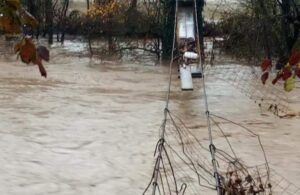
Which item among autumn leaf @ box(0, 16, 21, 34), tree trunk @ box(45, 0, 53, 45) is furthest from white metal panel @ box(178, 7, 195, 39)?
autumn leaf @ box(0, 16, 21, 34)

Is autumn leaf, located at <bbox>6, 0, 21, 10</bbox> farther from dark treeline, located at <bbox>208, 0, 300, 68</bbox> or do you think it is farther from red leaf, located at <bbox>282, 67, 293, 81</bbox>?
dark treeline, located at <bbox>208, 0, 300, 68</bbox>

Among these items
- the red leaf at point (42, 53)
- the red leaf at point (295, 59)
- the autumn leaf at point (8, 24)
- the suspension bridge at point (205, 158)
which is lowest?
the suspension bridge at point (205, 158)

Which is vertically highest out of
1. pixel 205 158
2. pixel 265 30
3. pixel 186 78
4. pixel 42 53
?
pixel 42 53

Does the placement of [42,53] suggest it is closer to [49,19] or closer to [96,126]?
[96,126]

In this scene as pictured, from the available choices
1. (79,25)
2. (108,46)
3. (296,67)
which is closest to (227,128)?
(296,67)

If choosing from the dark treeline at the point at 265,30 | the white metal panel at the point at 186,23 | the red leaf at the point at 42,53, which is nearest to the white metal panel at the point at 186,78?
the white metal panel at the point at 186,23

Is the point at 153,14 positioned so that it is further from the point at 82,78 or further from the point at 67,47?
the point at 82,78

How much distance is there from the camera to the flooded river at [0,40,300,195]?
5738 mm

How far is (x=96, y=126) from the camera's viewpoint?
26.2 feet

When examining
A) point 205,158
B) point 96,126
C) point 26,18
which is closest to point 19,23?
point 26,18

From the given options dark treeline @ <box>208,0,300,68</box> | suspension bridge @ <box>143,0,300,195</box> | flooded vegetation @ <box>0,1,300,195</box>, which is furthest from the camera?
dark treeline @ <box>208,0,300,68</box>

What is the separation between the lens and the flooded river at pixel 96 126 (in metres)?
5.74

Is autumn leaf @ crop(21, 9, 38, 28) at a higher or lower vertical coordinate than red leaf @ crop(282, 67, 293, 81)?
higher

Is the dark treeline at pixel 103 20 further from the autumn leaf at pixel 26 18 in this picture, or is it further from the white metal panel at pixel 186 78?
the autumn leaf at pixel 26 18
